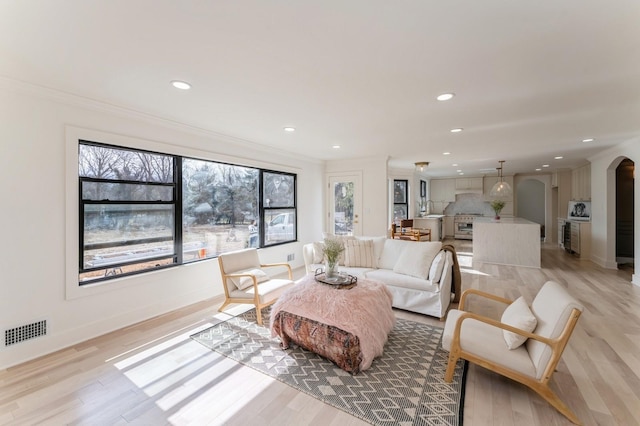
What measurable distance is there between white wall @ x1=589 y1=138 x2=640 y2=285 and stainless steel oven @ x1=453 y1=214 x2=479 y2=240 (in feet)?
12.4

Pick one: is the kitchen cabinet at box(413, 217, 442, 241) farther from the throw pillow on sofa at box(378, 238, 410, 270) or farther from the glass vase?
the glass vase

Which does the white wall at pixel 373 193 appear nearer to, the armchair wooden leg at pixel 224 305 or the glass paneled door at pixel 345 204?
the glass paneled door at pixel 345 204

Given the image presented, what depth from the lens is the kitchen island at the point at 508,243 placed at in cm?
596

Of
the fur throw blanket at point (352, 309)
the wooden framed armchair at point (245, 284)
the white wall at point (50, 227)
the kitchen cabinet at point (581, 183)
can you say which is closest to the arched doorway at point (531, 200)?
the kitchen cabinet at point (581, 183)

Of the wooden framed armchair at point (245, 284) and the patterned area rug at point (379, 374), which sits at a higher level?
the wooden framed armchair at point (245, 284)

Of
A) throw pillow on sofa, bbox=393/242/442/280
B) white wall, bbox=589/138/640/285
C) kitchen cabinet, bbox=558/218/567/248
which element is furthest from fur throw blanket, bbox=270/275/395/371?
kitchen cabinet, bbox=558/218/567/248

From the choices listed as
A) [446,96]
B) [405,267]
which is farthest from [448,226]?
[446,96]

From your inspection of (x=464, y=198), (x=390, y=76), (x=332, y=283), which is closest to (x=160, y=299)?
(x=332, y=283)

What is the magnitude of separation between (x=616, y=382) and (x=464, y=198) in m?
9.33

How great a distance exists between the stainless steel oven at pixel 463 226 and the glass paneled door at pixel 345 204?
584cm

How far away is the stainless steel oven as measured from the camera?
33.1ft

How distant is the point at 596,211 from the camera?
6.19 m

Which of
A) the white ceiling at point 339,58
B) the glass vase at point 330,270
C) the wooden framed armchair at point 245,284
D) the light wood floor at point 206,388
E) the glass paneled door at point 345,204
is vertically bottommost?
the light wood floor at point 206,388

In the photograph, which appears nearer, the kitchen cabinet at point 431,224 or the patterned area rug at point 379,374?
the patterned area rug at point 379,374
